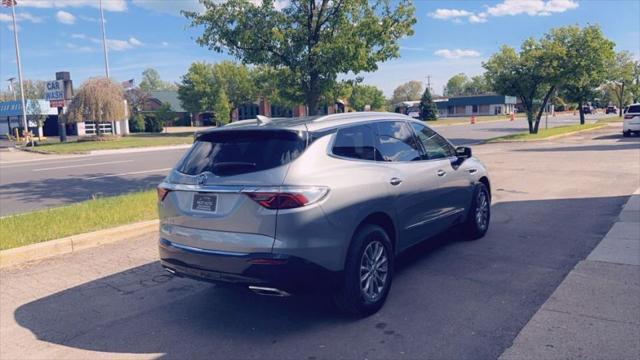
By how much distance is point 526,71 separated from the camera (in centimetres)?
2683

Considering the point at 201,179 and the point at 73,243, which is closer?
the point at 201,179

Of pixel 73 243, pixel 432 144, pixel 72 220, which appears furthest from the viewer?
pixel 72 220

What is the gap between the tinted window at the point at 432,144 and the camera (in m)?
5.70

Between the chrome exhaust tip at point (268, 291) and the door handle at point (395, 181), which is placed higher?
the door handle at point (395, 181)

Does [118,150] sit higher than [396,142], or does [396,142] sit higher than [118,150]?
[396,142]

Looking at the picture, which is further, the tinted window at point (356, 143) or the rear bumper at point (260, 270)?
the tinted window at point (356, 143)

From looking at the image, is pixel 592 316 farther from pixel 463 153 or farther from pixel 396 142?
pixel 463 153

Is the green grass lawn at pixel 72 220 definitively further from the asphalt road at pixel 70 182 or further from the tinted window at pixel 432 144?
the tinted window at pixel 432 144

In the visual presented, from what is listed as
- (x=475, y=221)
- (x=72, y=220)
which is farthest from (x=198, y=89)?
(x=475, y=221)

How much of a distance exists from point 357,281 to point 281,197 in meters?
1.01

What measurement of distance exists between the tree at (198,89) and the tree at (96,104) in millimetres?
15450

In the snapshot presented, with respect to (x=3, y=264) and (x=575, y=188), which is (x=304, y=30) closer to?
(x=575, y=188)

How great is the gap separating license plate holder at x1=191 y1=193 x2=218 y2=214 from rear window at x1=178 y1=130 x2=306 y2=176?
0.21m

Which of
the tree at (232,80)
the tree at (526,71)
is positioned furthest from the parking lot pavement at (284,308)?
the tree at (232,80)
